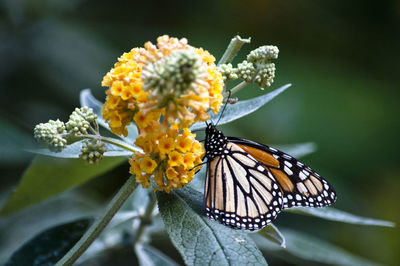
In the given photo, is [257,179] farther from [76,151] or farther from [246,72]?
[76,151]

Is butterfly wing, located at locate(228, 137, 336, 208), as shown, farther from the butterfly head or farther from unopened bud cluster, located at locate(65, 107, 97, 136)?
unopened bud cluster, located at locate(65, 107, 97, 136)

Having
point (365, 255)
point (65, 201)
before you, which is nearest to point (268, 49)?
point (65, 201)

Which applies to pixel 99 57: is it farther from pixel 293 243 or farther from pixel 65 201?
pixel 293 243

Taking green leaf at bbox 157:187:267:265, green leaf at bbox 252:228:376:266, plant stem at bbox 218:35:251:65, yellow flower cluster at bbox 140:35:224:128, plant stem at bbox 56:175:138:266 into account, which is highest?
plant stem at bbox 218:35:251:65

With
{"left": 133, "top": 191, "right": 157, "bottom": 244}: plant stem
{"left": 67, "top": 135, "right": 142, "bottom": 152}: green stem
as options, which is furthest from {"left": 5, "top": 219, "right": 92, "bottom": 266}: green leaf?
{"left": 67, "top": 135, "right": 142, "bottom": 152}: green stem

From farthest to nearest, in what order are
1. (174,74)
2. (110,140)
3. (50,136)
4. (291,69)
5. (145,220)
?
1. (291,69)
2. (145,220)
3. (110,140)
4. (50,136)
5. (174,74)

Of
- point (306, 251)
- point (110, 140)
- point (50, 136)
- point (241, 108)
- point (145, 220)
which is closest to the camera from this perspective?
point (50, 136)

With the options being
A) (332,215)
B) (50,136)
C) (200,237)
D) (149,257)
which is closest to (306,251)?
(332,215)
